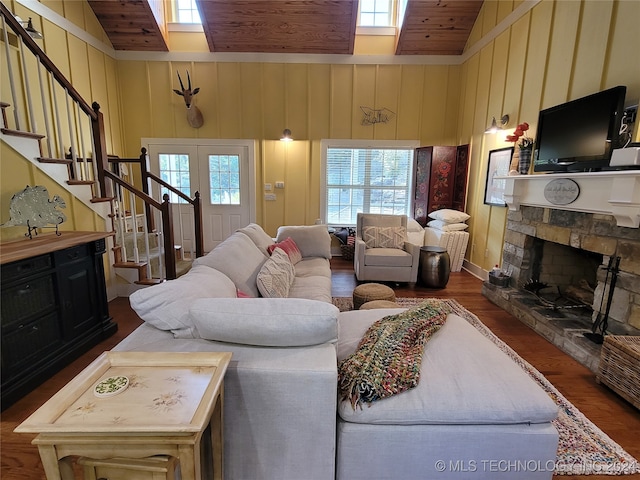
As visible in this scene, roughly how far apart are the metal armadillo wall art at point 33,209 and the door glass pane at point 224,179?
328cm

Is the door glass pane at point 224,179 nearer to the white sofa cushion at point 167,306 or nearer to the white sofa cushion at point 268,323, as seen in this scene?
the white sofa cushion at point 167,306

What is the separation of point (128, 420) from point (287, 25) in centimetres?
551

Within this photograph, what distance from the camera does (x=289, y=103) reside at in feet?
18.3

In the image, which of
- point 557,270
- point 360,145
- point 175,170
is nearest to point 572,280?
point 557,270

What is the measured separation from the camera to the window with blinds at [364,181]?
19.0ft

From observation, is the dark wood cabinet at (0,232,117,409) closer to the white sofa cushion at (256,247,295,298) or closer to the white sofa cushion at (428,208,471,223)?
the white sofa cushion at (256,247,295,298)

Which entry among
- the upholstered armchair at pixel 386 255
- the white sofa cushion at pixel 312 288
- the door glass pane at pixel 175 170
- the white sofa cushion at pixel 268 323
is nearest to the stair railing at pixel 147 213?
the door glass pane at pixel 175 170

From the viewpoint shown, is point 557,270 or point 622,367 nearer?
point 622,367

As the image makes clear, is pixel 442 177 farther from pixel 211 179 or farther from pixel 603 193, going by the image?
pixel 211 179

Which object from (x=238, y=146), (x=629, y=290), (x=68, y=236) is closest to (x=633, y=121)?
(x=629, y=290)

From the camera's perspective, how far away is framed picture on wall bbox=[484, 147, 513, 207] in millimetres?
4062

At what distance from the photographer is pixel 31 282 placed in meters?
2.15

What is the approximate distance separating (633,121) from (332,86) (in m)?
4.15

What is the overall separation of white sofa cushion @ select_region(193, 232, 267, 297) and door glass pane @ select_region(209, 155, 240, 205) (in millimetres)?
3192
